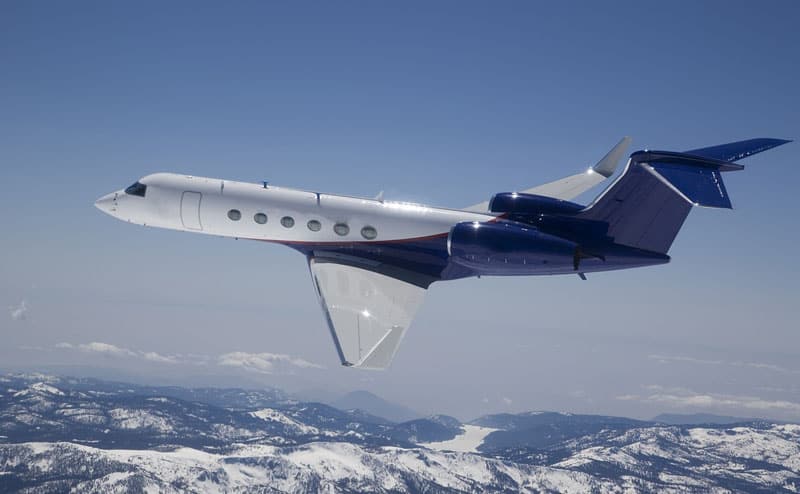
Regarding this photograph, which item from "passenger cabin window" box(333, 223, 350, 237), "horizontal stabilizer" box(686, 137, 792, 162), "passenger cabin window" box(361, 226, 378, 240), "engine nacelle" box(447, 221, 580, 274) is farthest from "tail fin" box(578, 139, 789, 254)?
"passenger cabin window" box(333, 223, 350, 237)

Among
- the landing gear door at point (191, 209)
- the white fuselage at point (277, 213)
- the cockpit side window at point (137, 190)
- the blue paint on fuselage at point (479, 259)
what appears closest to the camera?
the blue paint on fuselage at point (479, 259)

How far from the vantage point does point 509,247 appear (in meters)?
22.3

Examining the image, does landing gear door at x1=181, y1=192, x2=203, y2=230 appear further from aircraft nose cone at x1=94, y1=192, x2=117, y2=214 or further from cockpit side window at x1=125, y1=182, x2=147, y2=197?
aircraft nose cone at x1=94, y1=192, x2=117, y2=214

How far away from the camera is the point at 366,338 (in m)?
20.6

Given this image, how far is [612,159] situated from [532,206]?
29.9ft

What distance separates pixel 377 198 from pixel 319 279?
17.6ft

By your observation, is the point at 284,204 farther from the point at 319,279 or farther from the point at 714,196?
the point at 714,196

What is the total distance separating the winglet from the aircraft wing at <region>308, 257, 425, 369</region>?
45.0ft

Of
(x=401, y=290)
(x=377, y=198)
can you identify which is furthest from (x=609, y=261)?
(x=377, y=198)

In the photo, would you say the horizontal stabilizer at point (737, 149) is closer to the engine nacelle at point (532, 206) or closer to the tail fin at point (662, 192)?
the tail fin at point (662, 192)

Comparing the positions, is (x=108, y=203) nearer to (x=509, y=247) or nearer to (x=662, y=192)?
(x=509, y=247)

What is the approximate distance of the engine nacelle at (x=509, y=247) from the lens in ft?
73.5

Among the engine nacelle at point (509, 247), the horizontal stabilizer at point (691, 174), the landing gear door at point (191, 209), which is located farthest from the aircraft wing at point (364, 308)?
the horizontal stabilizer at point (691, 174)

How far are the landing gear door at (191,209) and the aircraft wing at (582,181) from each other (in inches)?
584
